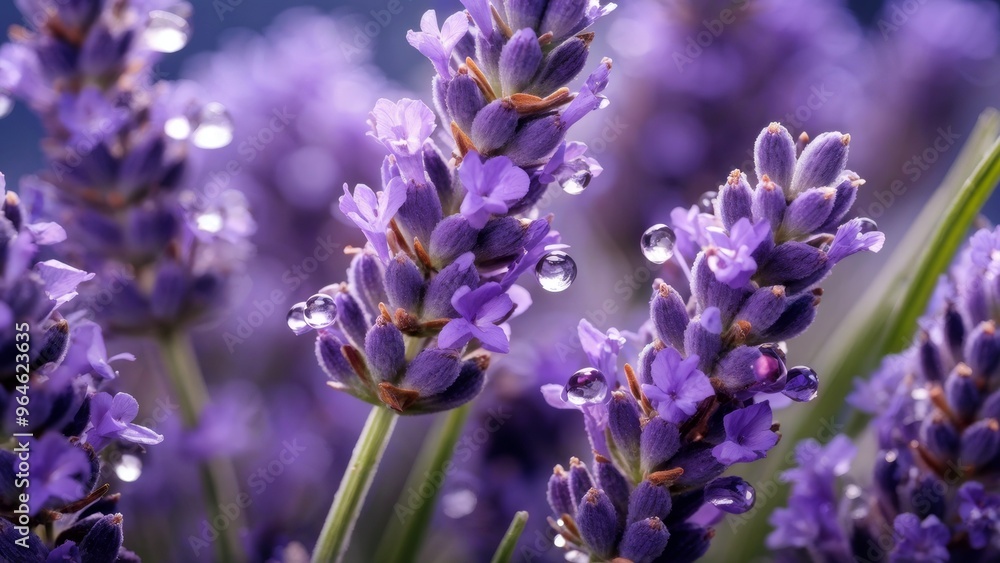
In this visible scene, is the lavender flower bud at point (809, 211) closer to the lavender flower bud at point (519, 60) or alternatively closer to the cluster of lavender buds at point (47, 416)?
the lavender flower bud at point (519, 60)

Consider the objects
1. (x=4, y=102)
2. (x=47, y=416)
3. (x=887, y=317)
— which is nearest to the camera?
(x=47, y=416)

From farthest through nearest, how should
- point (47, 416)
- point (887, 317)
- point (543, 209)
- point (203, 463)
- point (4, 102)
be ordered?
point (543, 209) → point (887, 317) → point (203, 463) → point (4, 102) → point (47, 416)

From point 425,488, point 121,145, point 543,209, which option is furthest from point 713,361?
point 543,209

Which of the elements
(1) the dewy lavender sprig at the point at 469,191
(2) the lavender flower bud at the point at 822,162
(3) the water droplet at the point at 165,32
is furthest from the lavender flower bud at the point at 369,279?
(3) the water droplet at the point at 165,32

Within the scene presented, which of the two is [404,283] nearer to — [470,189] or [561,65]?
[470,189]

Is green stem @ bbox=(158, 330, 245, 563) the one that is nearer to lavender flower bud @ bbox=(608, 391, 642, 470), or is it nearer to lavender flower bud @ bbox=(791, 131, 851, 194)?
lavender flower bud @ bbox=(608, 391, 642, 470)

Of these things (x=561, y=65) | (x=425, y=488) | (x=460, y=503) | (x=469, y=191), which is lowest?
(x=460, y=503)
